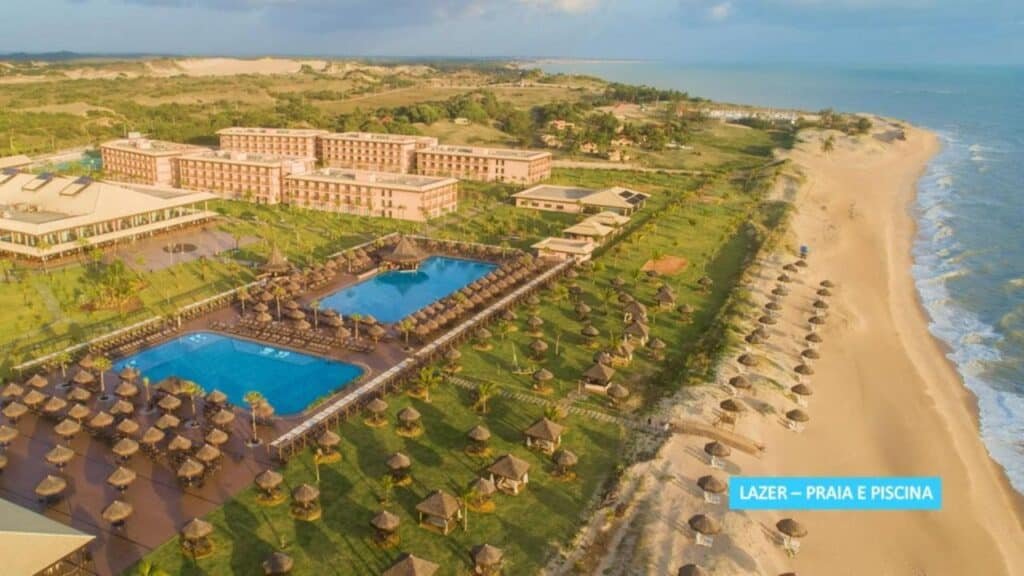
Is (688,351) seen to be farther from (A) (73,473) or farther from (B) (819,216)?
(B) (819,216)

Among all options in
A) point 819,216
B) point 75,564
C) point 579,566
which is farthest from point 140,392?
point 819,216

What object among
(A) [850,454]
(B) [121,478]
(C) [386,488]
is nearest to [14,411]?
(B) [121,478]

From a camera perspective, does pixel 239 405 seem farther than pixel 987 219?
No

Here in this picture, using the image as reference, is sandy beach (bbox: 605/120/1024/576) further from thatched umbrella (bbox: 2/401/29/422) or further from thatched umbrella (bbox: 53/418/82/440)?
thatched umbrella (bbox: 2/401/29/422)

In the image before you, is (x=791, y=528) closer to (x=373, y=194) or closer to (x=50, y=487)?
(x=50, y=487)

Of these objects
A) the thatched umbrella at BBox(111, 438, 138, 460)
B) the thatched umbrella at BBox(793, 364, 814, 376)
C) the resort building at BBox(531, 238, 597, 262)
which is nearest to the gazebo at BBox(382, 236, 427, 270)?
the resort building at BBox(531, 238, 597, 262)

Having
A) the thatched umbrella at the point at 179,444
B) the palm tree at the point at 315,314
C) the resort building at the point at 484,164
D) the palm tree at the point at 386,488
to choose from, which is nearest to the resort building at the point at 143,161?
the resort building at the point at 484,164

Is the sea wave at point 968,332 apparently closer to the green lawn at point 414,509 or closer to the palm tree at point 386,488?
the green lawn at point 414,509
